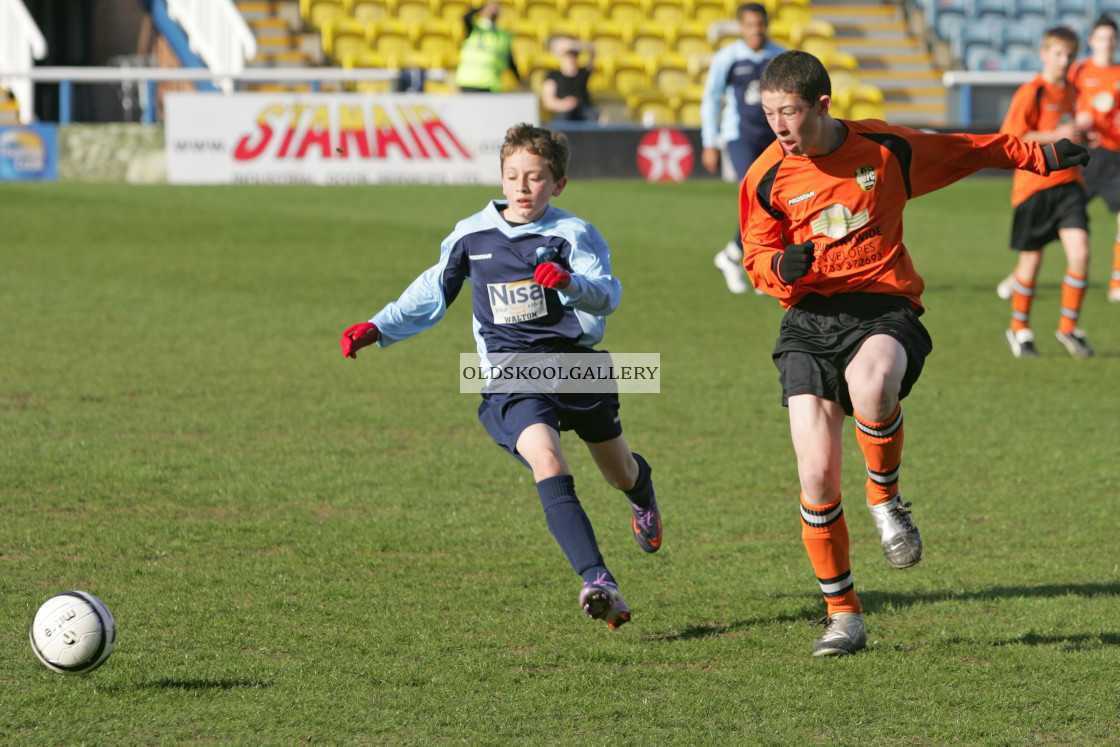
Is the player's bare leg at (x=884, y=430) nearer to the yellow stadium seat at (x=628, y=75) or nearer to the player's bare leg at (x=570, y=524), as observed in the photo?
the player's bare leg at (x=570, y=524)

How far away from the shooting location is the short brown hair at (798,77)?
3813 mm

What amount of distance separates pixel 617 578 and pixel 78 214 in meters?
11.4

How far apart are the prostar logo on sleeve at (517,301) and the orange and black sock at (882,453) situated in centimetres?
108

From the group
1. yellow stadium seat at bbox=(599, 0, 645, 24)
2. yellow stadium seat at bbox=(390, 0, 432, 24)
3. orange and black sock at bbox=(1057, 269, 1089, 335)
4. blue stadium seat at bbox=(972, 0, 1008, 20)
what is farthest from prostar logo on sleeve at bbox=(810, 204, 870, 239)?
blue stadium seat at bbox=(972, 0, 1008, 20)

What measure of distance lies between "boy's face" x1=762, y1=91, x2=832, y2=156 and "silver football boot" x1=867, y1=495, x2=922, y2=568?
46.4 inches

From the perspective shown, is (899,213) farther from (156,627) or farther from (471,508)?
(156,627)

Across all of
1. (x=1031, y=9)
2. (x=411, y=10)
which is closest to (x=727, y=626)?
(x=411, y=10)

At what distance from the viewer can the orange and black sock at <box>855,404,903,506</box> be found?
4.16 metres

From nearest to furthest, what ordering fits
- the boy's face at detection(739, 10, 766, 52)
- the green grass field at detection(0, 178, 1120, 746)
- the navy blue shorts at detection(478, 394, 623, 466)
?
the green grass field at detection(0, 178, 1120, 746)
the navy blue shorts at detection(478, 394, 623, 466)
the boy's face at detection(739, 10, 766, 52)

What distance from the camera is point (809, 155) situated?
403 cm

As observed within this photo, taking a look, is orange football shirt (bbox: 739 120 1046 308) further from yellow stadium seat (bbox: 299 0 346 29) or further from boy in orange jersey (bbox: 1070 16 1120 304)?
yellow stadium seat (bbox: 299 0 346 29)

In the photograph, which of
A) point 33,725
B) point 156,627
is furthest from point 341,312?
point 33,725

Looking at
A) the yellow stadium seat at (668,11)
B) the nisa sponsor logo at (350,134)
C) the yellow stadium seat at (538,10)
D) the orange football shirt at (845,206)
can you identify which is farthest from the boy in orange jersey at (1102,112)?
the yellow stadium seat at (668,11)

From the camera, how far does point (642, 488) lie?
468 centimetres
